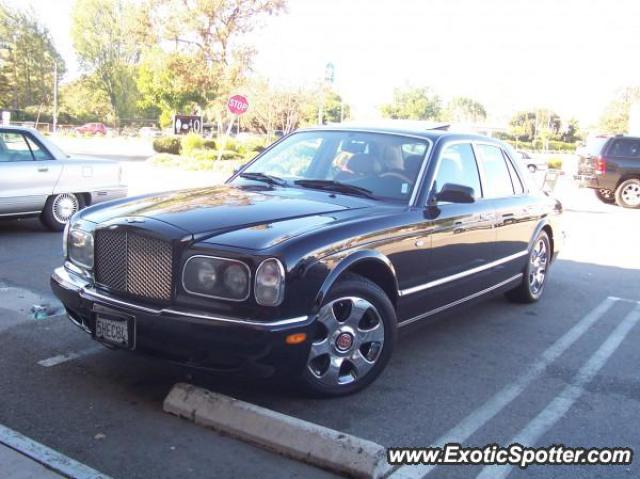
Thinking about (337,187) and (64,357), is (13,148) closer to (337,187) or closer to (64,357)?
(64,357)

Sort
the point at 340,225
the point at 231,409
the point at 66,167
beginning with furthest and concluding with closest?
the point at 66,167 < the point at 340,225 < the point at 231,409

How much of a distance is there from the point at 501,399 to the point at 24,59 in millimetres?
64526

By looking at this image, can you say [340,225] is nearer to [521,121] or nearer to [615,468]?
[615,468]

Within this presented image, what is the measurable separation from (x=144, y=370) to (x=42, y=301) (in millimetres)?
1970

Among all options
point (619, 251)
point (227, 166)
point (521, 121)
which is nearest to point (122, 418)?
point (619, 251)

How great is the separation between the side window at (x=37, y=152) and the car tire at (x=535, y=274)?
21.4 ft

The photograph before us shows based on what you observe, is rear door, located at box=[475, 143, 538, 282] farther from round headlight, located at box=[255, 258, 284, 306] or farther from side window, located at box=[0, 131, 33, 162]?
side window, located at box=[0, 131, 33, 162]

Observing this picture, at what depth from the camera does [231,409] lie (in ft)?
11.7

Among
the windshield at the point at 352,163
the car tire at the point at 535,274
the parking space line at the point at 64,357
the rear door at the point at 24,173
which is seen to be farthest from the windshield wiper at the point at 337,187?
the rear door at the point at 24,173

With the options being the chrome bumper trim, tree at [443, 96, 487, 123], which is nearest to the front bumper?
the chrome bumper trim

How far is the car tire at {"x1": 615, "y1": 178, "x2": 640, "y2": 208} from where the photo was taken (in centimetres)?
1669

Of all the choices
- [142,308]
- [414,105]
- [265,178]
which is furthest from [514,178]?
[414,105]

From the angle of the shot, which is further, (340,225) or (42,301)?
(42,301)

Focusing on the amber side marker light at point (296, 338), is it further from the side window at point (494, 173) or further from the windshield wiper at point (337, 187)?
the side window at point (494, 173)
